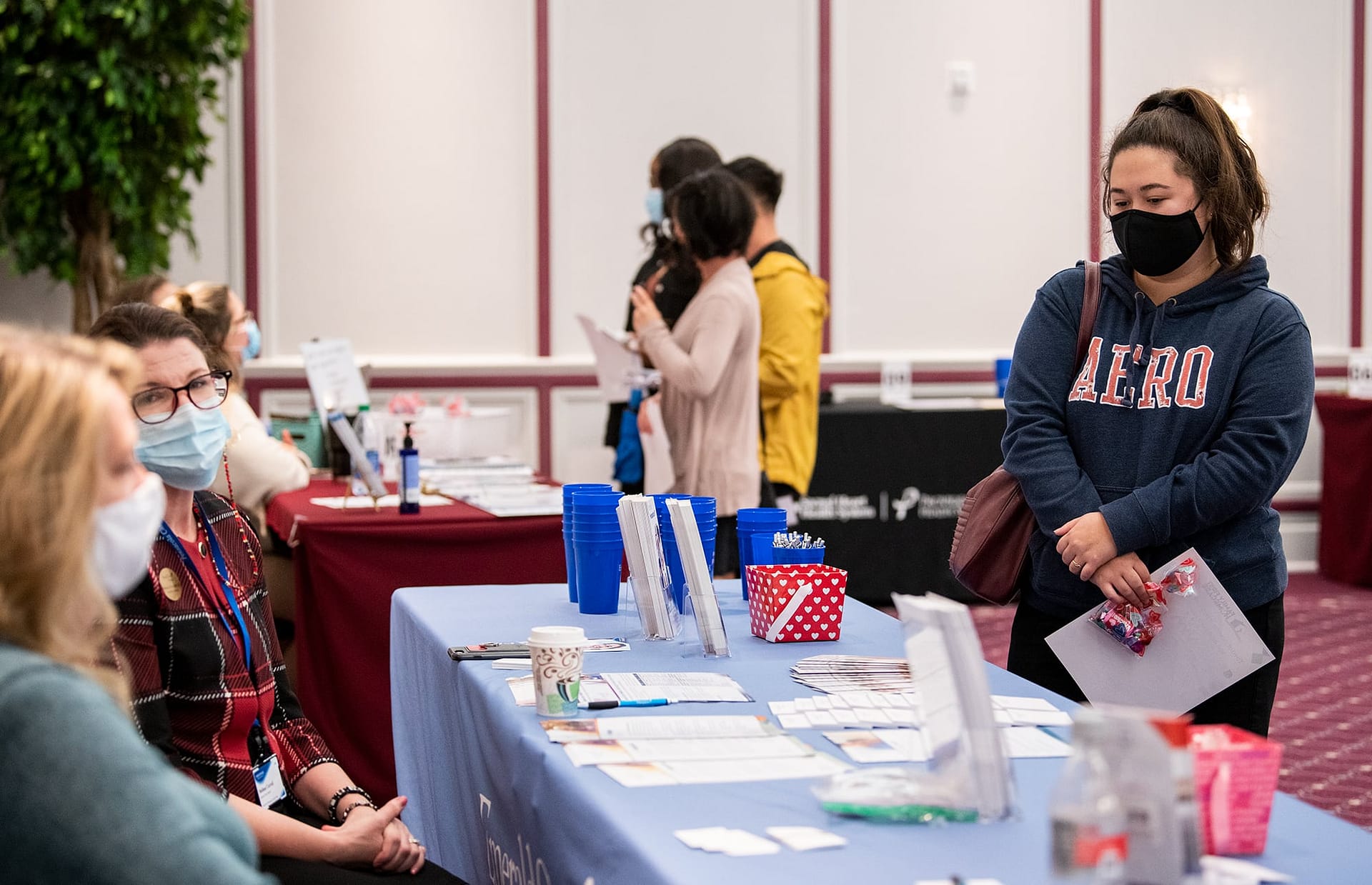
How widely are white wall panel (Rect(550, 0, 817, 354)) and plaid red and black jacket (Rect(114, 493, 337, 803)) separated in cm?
496

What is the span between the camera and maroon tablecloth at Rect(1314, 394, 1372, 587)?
7.04 metres

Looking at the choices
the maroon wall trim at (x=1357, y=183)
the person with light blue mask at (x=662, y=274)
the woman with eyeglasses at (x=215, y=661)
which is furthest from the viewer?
the maroon wall trim at (x=1357, y=183)

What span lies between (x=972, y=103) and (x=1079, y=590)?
18.3 feet

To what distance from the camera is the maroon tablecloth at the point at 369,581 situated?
11.9ft

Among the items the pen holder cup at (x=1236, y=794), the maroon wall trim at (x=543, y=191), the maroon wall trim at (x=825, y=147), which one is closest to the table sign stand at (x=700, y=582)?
the pen holder cup at (x=1236, y=794)

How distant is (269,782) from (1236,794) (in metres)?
1.40

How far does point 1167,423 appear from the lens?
2.21 m

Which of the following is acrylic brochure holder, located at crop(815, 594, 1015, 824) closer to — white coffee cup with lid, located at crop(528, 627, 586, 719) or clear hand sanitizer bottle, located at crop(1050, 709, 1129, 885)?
clear hand sanitizer bottle, located at crop(1050, 709, 1129, 885)

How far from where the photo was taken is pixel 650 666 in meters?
2.13

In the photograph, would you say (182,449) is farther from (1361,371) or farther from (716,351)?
(1361,371)

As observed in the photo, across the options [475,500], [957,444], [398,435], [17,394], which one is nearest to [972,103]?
[957,444]

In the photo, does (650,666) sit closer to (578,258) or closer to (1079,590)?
(1079,590)

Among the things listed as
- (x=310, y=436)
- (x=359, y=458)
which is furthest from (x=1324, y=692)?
(x=310, y=436)

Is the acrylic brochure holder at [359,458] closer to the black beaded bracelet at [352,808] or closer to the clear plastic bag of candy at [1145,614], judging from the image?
the black beaded bracelet at [352,808]
